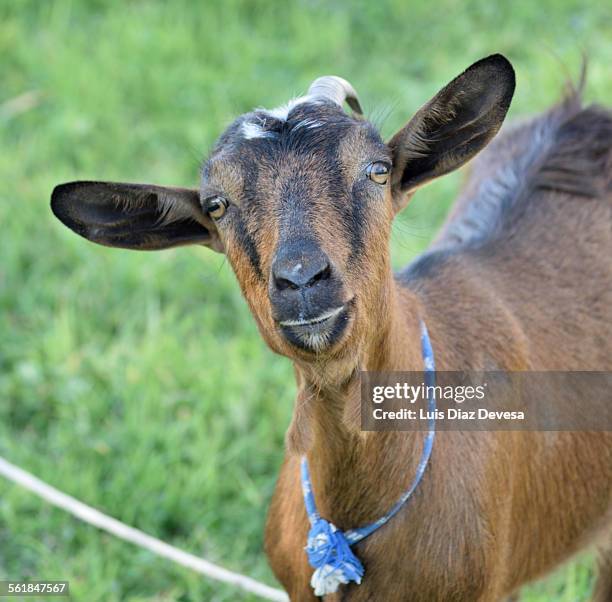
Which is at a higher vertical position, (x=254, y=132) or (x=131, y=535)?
(x=254, y=132)

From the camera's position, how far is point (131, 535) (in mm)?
4273

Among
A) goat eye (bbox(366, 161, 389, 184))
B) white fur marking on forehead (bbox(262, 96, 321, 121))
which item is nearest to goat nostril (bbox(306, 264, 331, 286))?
goat eye (bbox(366, 161, 389, 184))

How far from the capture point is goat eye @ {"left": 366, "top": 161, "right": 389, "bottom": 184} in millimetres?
2918

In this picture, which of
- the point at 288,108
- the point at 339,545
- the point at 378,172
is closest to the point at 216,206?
the point at 288,108

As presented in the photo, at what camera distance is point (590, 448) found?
3543mm

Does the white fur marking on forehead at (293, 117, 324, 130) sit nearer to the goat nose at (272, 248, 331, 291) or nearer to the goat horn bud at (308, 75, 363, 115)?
the goat horn bud at (308, 75, 363, 115)

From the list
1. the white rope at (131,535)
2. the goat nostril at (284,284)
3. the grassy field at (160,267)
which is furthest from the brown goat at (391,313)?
the white rope at (131,535)

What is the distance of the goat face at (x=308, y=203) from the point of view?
266cm

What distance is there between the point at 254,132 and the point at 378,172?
349 mm

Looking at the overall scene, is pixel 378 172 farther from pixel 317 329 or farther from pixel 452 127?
pixel 317 329

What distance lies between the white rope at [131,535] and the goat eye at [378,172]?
1.76 metres

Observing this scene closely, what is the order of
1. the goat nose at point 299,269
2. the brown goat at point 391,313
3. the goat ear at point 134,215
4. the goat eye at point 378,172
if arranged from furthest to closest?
the goat ear at point 134,215 < the goat eye at point 378,172 < the brown goat at point 391,313 < the goat nose at point 299,269

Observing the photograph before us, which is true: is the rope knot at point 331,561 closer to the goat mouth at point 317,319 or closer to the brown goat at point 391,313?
the brown goat at point 391,313

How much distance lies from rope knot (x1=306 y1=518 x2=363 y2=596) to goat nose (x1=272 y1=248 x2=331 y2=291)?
817 mm
